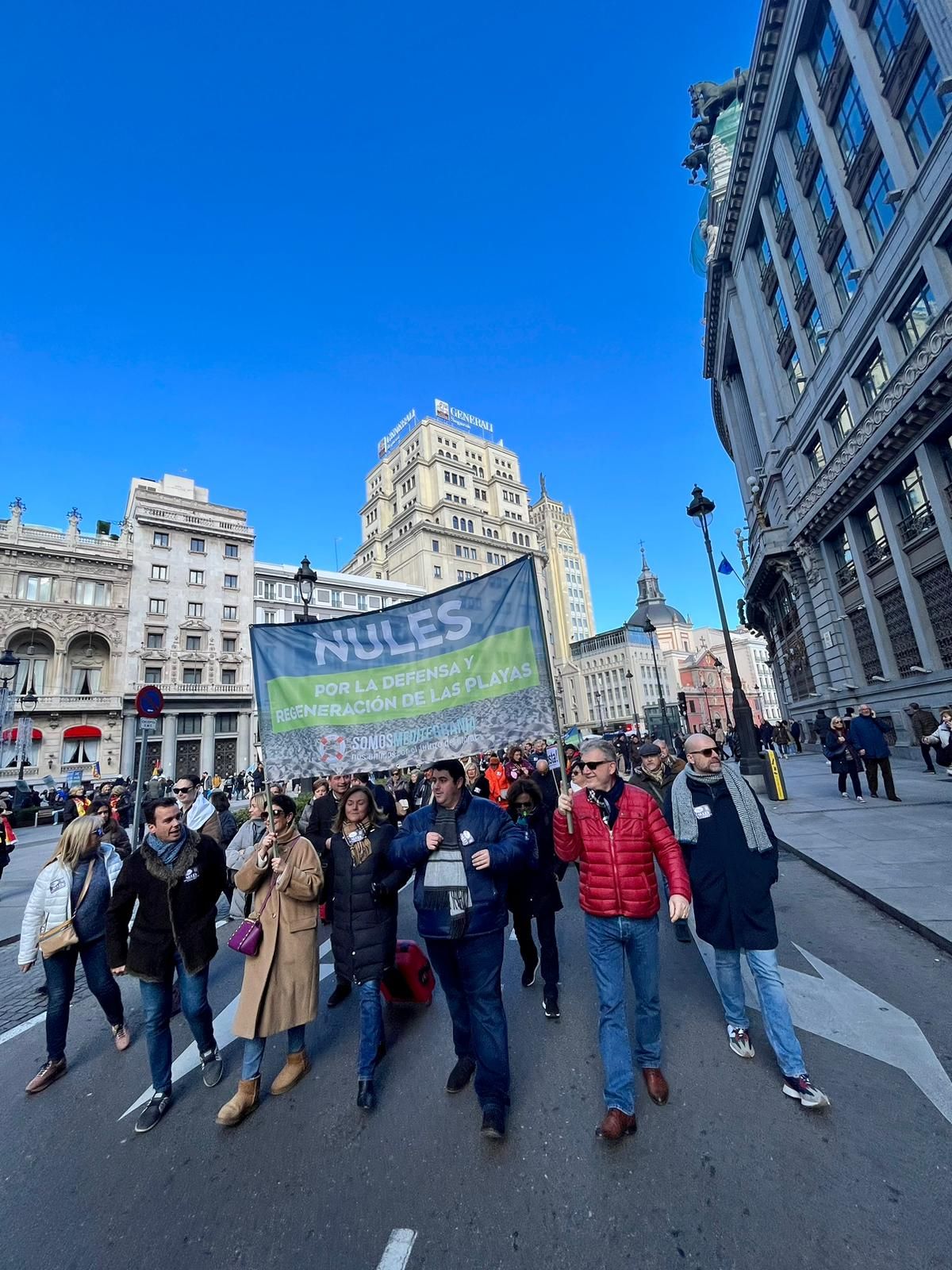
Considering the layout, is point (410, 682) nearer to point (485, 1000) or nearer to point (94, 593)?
point (485, 1000)

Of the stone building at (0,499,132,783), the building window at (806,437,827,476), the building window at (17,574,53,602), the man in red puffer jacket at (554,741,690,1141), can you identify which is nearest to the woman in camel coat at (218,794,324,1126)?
the man in red puffer jacket at (554,741,690,1141)

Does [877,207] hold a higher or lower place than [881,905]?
higher

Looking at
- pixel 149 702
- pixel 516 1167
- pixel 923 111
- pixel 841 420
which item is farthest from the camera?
pixel 841 420

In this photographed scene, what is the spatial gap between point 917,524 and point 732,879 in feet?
65.5


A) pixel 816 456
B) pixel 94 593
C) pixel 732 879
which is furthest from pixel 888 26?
pixel 94 593

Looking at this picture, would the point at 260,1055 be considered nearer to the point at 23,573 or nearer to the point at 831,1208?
the point at 831,1208

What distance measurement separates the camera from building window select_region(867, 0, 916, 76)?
17172 mm

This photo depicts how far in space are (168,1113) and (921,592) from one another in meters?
23.0

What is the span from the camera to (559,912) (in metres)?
7.59

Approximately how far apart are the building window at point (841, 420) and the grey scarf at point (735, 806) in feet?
75.3

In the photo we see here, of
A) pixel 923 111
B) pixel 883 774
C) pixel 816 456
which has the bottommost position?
pixel 883 774

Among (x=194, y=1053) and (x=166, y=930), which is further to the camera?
(x=194, y=1053)

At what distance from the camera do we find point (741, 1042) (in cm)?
383

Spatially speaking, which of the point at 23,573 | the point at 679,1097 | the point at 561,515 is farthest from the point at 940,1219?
the point at 561,515
